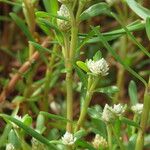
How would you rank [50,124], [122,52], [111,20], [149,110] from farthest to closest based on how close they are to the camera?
[111,20], [122,52], [50,124], [149,110]

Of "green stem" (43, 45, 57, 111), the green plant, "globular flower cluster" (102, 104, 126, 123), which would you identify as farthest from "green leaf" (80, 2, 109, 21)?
"green stem" (43, 45, 57, 111)

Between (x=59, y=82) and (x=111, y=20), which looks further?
(x=111, y=20)

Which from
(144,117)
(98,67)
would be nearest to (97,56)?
(98,67)

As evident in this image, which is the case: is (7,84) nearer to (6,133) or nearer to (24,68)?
(24,68)

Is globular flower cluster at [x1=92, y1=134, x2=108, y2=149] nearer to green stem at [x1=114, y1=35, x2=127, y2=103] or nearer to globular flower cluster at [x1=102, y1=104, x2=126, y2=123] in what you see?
globular flower cluster at [x1=102, y1=104, x2=126, y2=123]

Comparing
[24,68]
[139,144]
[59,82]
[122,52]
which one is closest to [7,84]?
[24,68]

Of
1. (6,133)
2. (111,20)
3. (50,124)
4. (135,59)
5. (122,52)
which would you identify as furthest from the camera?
(111,20)

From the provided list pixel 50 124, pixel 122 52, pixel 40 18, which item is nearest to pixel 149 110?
pixel 40 18

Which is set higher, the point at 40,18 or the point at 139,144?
the point at 40,18

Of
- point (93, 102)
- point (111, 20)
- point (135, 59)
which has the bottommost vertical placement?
point (93, 102)
